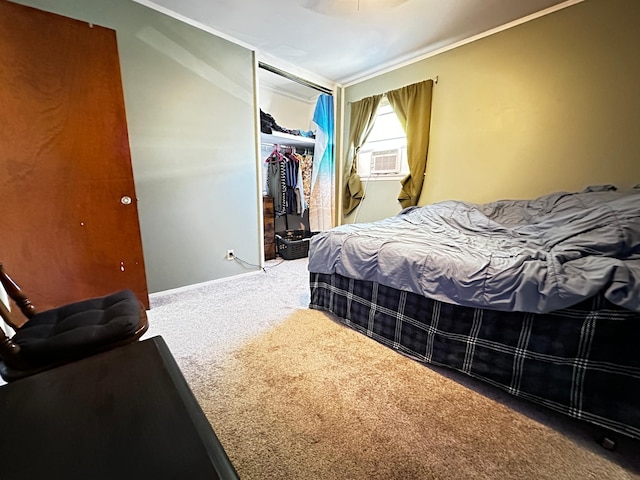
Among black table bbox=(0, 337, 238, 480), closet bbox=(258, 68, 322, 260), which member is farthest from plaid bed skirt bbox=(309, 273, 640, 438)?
closet bbox=(258, 68, 322, 260)

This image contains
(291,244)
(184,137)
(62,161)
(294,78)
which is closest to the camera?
(62,161)

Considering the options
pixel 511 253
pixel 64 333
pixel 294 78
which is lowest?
pixel 64 333

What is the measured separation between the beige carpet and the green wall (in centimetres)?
131

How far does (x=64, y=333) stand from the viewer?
0.97 metres

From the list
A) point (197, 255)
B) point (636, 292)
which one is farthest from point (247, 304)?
point (636, 292)

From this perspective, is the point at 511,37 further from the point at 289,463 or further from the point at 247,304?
the point at 289,463

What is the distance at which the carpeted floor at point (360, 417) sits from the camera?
0.96 meters

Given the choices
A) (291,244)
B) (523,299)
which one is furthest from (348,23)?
(523,299)

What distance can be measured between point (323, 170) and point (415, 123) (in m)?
1.39

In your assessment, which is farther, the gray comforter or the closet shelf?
the closet shelf

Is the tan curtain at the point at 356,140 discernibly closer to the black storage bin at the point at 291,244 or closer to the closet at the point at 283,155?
the closet at the point at 283,155

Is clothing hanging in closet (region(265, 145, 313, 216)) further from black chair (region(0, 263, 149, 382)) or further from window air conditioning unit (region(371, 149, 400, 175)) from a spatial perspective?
black chair (region(0, 263, 149, 382))

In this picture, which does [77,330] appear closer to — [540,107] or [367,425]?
[367,425]

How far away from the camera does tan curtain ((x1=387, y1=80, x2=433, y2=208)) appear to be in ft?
9.46
